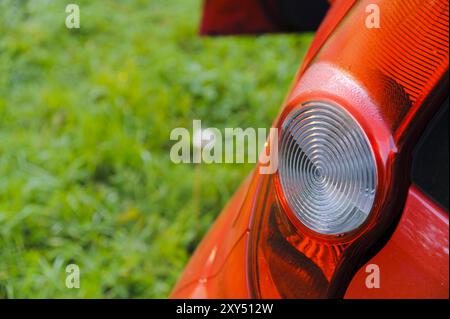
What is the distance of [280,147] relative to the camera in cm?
125

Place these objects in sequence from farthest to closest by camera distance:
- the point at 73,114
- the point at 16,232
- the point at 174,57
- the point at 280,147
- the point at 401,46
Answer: the point at 174,57
the point at 73,114
the point at 16,232
the point at 280,147
the point at 401,46

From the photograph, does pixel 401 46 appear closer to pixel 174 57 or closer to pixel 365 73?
pixel 365 73

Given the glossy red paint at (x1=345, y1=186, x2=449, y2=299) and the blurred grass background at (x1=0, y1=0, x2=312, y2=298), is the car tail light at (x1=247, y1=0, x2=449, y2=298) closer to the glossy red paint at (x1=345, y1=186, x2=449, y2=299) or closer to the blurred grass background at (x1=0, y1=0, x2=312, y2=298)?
the glossy red paint at (x1=345, y1=186, x2=449, y2=299)

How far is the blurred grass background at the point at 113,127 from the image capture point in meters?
2.34

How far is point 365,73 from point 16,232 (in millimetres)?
1683

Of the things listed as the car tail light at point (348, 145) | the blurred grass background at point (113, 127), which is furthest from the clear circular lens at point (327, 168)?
the blurred grass background at point (113, 127)

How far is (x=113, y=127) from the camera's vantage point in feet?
9.60

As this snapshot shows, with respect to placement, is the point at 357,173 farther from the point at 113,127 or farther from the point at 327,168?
the point at 113,127

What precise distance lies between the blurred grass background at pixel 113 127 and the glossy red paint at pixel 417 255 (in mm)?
1237

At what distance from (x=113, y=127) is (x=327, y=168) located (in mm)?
1912

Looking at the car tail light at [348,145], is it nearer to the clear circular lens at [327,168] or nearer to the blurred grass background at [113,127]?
the clear circular lens at [327,168]

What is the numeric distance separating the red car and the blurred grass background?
→ 1.09 metres

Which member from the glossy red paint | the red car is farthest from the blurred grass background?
the glossy red paint
